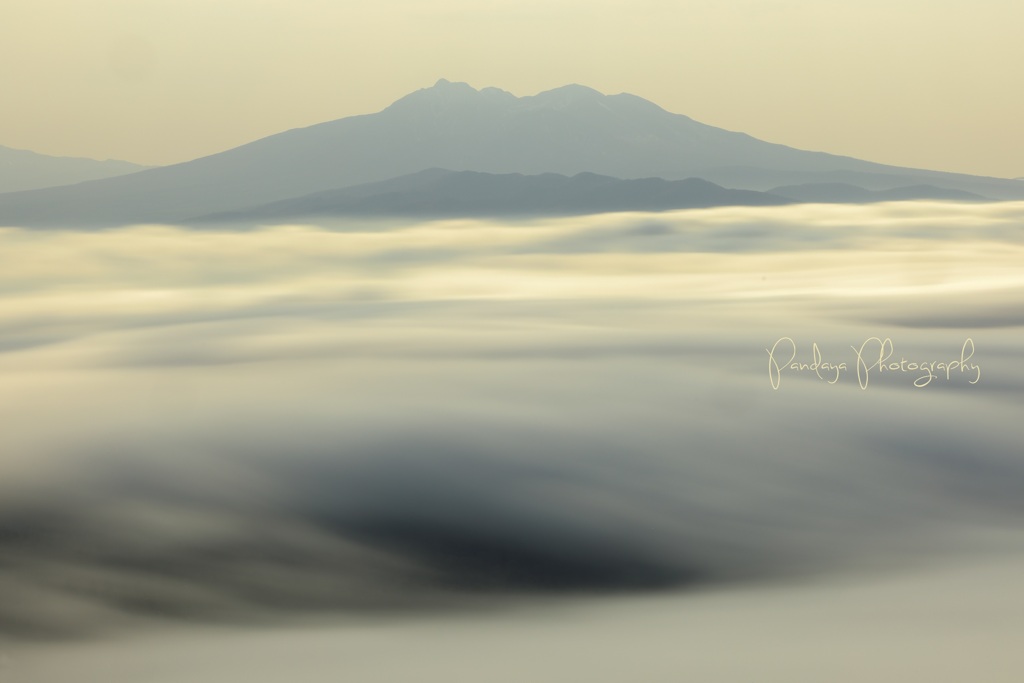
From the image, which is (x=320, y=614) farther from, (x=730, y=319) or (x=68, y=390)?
(x=730, y=319)

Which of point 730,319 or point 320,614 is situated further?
point 730,319

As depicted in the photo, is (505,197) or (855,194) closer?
(855,194)

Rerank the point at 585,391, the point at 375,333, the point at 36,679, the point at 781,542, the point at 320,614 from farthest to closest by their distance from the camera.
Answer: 1. the point at 375,333
2. the point at 585,391
3. the point at 781,542
4. the point at 320,614
5. the point at 36,679

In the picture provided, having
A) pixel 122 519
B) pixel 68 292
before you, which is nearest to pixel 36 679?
pixel 122 519
